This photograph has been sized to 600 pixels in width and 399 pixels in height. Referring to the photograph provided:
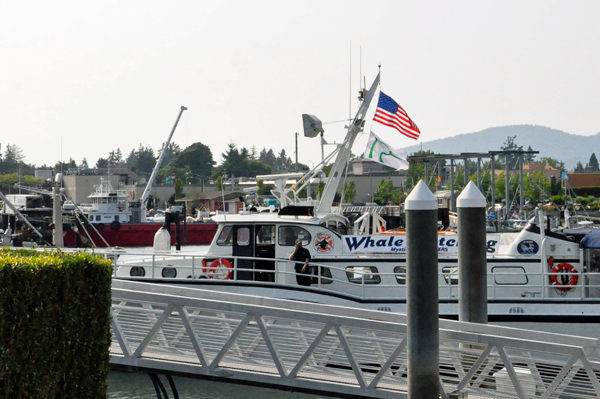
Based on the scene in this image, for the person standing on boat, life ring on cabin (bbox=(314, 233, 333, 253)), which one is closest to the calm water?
the person standing on boat

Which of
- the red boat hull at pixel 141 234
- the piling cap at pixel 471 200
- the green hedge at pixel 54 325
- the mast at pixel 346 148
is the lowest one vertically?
the red boat hull at pixel 141 234

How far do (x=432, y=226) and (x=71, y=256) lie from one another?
4.20m

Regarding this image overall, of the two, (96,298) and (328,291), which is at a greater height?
(96,298)

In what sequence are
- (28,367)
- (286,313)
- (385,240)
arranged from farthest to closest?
(385,240)
(286,313)
(28,367)

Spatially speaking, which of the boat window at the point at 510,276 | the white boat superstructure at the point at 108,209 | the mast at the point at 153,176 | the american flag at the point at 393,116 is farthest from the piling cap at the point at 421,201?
the mast at the point at 153,176

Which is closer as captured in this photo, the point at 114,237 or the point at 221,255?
the point at 221,255

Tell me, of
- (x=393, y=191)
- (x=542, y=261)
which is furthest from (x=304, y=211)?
(x=393, y=191)

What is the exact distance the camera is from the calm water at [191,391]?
15727 millimetres

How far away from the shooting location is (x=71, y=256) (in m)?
7.98

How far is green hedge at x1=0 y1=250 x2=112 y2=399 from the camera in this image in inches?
283

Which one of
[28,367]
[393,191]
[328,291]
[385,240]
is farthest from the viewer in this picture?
[393,191]

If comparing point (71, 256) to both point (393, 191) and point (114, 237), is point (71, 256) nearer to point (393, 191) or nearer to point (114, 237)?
point (114, 237)

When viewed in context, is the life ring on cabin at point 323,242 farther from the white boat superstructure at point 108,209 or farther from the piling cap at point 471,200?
the white boat superstructure at point 108,209

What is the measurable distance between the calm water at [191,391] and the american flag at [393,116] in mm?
8996
